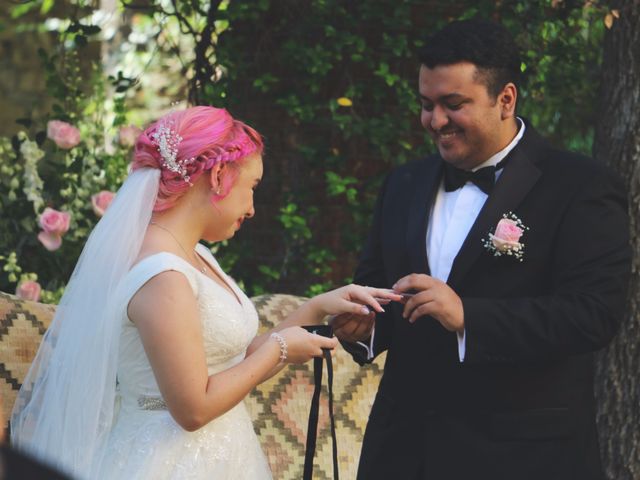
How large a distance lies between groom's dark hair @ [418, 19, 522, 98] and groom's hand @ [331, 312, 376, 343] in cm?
76

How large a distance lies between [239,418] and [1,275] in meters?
2.21

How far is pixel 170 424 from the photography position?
290 cm

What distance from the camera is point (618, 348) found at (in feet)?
14.5

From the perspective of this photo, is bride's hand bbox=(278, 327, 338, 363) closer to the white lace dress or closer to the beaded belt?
the white lace dress

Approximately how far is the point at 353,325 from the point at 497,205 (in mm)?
554

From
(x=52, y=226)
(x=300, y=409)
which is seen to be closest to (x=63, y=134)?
(x=52, y=226)

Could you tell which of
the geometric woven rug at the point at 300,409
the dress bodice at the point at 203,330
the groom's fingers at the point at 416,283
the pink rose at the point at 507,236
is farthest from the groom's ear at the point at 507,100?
the geometric woven rug at the point at 300,409

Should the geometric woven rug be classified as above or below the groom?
below

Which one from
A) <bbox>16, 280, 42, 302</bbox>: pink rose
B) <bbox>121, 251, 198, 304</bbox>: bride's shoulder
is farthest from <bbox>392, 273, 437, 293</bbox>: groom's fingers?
<bbox>16, 280, 42, 302</bbox>: pink rose

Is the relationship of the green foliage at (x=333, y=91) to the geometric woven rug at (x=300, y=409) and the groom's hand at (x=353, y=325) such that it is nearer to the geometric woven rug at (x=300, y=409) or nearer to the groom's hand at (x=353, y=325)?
the geometric woven rug at (x=300, y=409)

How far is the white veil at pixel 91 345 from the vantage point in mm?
2854

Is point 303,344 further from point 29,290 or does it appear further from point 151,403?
point 29,290

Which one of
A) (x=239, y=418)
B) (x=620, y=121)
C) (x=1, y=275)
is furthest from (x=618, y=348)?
(x=1, y=275)

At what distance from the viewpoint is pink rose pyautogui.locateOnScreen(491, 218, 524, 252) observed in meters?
2.91
